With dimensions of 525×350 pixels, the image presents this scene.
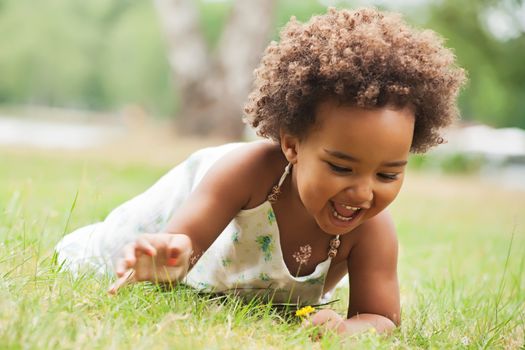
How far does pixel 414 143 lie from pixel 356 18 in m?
0.48

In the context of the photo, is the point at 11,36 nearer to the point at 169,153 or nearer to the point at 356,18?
the point at 169,153

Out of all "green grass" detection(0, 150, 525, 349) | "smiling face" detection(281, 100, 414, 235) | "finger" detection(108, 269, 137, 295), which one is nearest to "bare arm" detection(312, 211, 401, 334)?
"green grass" detection(0, 150, 525, 349)

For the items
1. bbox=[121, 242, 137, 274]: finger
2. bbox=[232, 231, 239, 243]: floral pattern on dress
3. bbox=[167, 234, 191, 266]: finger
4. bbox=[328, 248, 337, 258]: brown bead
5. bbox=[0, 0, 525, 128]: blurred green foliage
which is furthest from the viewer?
bbox=[0, 0, 525, 128]: blurred green foliage

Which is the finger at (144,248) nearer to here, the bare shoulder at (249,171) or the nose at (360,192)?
the bare shoulder at (249,171)

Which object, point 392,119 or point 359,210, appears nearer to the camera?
point 392,119

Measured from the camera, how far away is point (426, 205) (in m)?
8.98

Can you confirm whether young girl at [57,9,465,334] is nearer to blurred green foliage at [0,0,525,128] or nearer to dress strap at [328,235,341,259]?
dress strap at [328,235,341,259]

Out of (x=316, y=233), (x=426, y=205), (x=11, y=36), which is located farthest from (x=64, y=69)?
(x=316, y=233)

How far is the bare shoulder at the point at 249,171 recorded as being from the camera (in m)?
2.65

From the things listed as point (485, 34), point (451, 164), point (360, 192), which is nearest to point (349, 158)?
point (360, 192)

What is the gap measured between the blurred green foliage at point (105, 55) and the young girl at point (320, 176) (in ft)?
81.2

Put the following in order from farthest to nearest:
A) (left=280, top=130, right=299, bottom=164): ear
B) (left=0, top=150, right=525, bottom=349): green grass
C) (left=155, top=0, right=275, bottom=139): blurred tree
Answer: (left=155, top=0, right=275, bottom=139): blurred tree → (left=280, top=130, right=299, bottom=164): ear → (left=0, top=150, right=525, bottom=349): green grass

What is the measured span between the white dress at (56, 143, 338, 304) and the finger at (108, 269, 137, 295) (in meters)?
0.28

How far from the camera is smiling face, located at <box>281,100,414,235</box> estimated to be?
7.43 feet
